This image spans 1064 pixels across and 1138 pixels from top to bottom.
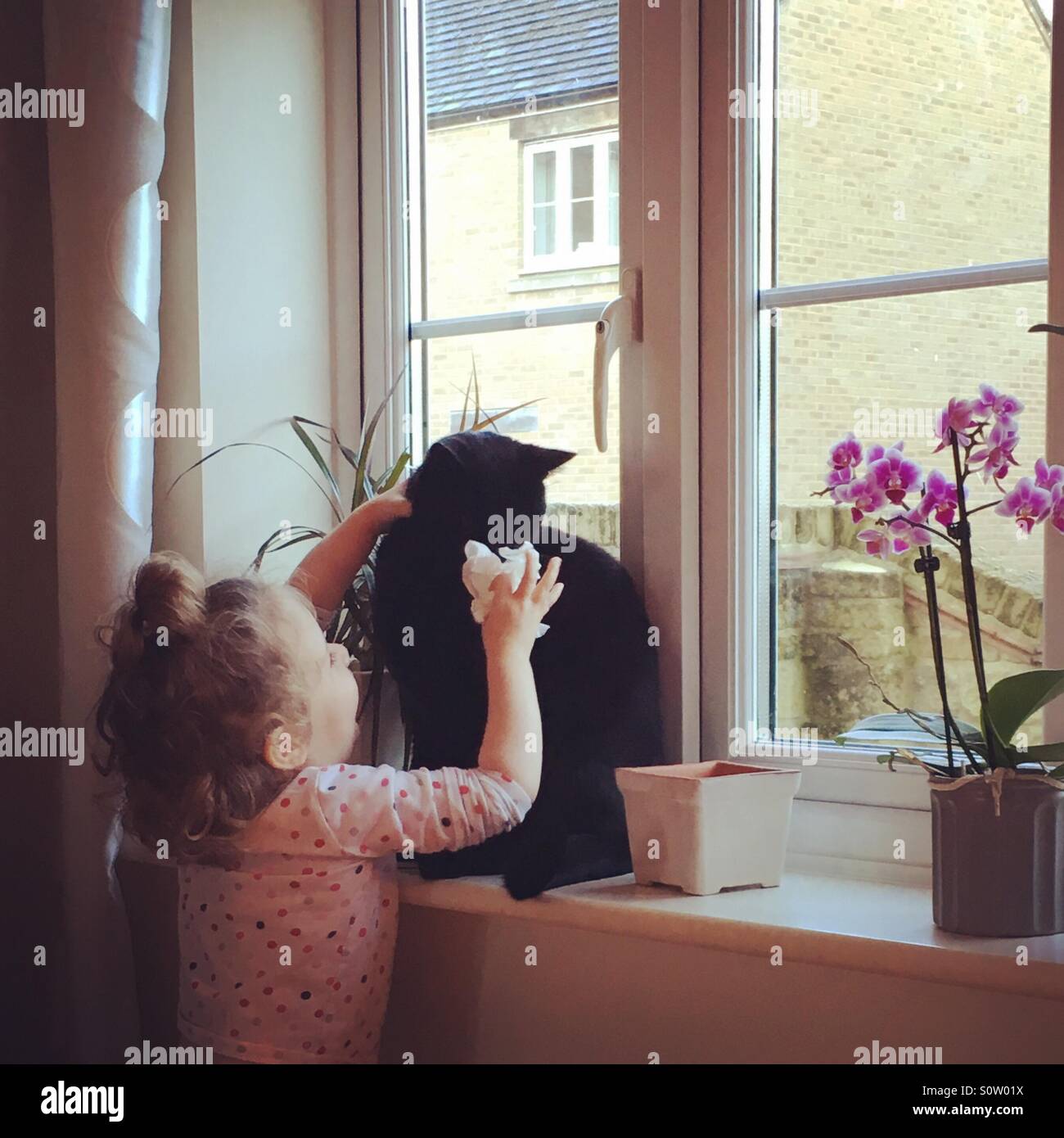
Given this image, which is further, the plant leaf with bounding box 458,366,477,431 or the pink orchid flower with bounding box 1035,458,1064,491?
the plant leaf with bounding box 458,366,477,431

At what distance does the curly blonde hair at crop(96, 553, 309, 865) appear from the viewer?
1.20m

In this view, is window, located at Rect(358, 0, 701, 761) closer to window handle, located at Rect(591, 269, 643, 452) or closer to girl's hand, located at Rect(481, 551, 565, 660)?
window handle, located at Rect(591, 269, 643, 452)

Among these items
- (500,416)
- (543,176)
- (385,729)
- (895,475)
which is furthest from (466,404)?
(895,475)

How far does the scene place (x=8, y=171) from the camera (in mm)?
1607

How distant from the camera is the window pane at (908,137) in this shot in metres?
1.33

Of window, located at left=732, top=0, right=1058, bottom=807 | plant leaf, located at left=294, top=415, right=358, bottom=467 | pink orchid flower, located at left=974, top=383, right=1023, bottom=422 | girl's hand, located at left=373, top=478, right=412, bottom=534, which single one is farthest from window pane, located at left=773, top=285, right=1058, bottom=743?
plant leaf, located at left=294, top=415, right=358, bottom=467

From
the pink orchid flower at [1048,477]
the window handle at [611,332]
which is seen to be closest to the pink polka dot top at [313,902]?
the window handle at [611,332]

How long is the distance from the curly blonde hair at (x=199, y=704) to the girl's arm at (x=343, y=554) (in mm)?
203

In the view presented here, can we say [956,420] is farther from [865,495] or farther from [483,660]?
[483,660]

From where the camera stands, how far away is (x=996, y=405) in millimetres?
1112

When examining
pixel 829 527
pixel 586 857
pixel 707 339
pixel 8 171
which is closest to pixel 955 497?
pixel 829 527

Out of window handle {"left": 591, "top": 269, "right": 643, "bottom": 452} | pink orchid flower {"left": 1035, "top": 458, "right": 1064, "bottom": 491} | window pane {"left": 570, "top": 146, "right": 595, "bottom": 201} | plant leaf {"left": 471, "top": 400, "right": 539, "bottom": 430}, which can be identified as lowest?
pink orchid flower {"left": 1035, "top": 458, "right": 1064, "bottom": 491}

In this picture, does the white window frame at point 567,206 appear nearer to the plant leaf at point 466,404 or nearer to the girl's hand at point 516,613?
the plant leaf at point 466,404

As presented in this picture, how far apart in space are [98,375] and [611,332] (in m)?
0.64
